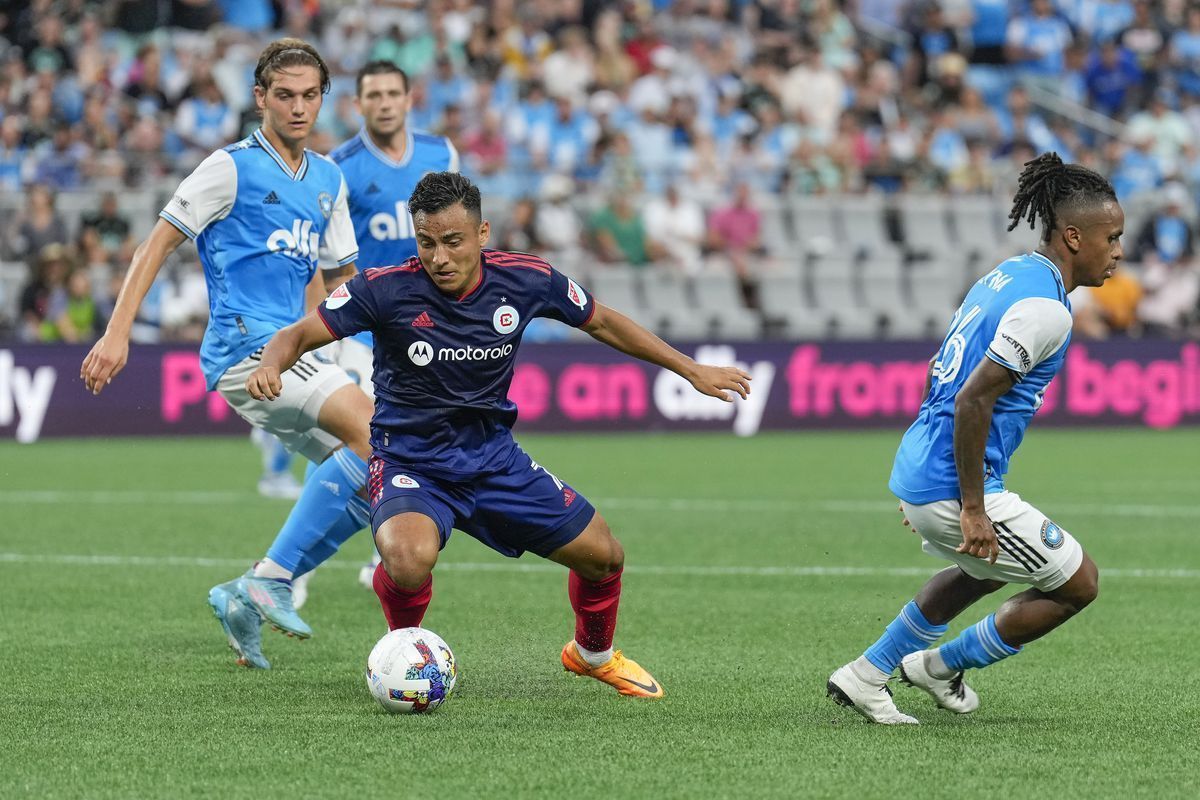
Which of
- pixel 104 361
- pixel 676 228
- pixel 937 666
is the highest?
pixel 676 228

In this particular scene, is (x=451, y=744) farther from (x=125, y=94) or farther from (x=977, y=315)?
(x=125, y=94)

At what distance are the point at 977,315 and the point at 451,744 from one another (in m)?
2.09

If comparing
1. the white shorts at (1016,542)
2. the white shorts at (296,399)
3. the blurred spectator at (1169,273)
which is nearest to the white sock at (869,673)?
the white shorts at (1016,542)

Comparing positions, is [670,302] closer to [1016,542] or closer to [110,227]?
[110,227]

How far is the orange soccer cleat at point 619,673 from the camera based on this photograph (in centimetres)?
619

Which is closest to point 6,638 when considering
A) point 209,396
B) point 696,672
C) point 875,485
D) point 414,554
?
point 414,554

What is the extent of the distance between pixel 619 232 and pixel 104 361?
46.4 feet

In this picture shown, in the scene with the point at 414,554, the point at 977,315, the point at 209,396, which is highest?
the point at 977,315

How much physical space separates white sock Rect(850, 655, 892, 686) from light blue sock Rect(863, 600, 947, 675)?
0.03m

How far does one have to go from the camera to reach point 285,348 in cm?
589

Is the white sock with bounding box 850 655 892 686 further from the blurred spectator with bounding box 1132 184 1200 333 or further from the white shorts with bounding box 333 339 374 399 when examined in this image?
the blurred spectator with bounding box 1132 184 1200 333

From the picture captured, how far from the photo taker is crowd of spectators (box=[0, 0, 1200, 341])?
19141mm

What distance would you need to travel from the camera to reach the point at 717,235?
2066cm

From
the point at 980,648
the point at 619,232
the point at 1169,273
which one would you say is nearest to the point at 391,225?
the point at 980,648
